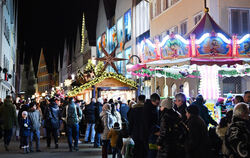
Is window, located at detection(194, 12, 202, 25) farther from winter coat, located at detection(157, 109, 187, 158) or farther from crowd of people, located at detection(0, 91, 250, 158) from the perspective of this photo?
winter coat, located at detection(157, 109, 187, 158)

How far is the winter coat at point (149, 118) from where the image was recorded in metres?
8.90

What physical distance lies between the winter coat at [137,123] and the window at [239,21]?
1631cm

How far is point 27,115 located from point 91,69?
15.6 meters

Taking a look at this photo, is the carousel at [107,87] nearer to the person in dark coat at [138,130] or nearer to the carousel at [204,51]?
the carousel at [204,51]

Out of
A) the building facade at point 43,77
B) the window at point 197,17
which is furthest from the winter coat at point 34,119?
the building facade at point 43,77

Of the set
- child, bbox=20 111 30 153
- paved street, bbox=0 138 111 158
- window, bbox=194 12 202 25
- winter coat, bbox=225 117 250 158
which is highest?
window, bbox=194 12 202 25

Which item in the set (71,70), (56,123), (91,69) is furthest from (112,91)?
(71,70)

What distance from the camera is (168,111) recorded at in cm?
746

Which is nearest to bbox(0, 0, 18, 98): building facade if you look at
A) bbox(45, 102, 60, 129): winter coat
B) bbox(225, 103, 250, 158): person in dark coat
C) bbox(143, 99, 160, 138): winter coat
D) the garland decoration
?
the garland decoration

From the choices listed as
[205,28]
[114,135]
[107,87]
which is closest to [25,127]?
[114,135]

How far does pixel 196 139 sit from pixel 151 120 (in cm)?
197

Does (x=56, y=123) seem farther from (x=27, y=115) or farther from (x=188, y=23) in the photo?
(x=188, y=23)

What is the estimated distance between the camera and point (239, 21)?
79.9ft

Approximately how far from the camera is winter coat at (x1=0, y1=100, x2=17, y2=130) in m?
15.8
